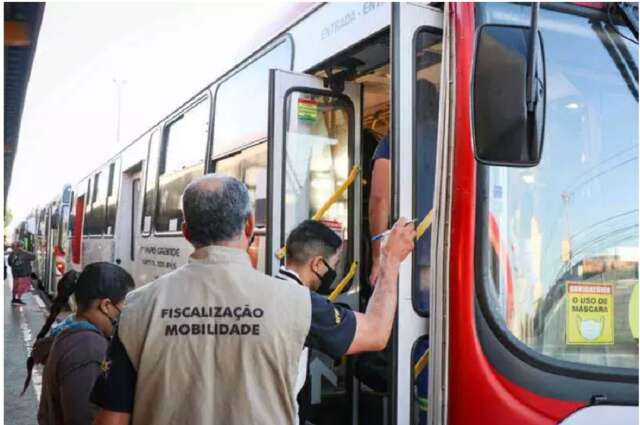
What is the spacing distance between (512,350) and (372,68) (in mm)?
1836

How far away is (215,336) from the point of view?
1.85 m

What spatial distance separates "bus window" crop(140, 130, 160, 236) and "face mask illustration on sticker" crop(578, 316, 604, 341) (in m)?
4.81

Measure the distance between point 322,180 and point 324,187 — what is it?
0.13ft

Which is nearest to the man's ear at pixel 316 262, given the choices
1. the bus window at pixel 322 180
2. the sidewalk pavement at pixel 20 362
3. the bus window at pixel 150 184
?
the bus window at pixel 322 180

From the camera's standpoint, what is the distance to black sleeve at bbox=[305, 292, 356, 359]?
76.3 inches

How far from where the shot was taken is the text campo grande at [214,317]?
1.85 m

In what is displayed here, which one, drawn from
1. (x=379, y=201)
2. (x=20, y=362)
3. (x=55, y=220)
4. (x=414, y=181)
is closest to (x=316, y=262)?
(x=379, y=201)

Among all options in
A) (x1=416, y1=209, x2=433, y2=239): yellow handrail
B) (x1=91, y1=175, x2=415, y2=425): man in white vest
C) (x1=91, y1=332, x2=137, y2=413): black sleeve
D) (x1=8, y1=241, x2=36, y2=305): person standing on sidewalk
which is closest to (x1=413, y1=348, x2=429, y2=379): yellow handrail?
(x1=416, y1=209, x2=433, y2=239): yellow handrail

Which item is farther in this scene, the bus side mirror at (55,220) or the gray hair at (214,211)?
the bus side mirror at (55,220)

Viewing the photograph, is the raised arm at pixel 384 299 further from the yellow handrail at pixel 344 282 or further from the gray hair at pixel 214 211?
the yellow handrail at pixel 344 282

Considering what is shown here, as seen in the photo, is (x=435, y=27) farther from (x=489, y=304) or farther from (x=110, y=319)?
(x=110, y=319)

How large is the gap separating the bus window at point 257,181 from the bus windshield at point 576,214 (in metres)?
1.59

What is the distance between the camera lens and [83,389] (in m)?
2.46

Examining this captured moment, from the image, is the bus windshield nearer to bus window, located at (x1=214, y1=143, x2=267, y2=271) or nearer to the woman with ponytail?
the woman with ponytail
